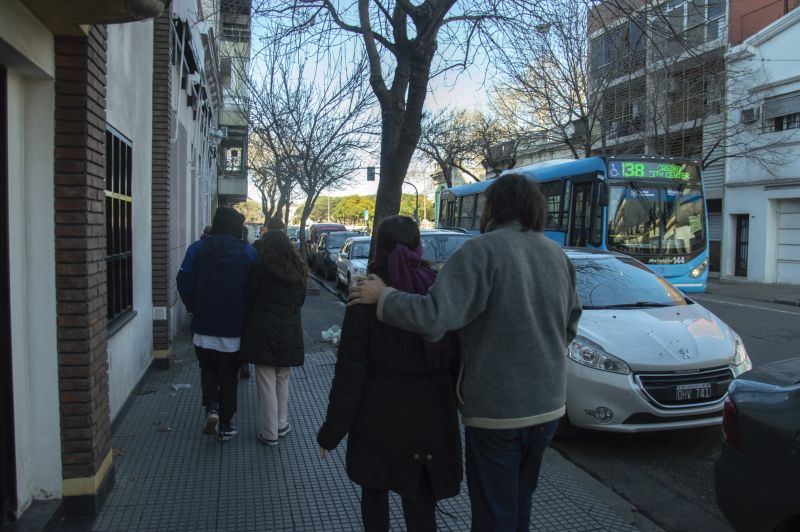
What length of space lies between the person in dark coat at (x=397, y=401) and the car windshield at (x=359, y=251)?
13.0 m

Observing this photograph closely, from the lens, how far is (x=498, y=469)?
257 centimetres

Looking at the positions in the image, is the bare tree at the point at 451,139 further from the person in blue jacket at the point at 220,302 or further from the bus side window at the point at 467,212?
the person in blue jacket at the point at 220,302

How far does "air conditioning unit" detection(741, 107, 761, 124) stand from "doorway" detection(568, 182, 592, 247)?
41.4 feet

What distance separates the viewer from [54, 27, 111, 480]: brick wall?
3457 millimetres

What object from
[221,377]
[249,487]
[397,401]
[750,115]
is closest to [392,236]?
[397,401]

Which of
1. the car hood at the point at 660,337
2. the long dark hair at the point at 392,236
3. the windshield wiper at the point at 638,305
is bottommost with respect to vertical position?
the car hood at the point at 660,337

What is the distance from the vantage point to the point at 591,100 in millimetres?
20359

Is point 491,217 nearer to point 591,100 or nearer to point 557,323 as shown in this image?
point 557,323

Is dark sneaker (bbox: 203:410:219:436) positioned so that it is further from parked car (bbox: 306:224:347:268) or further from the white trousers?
parked car (bbox: 306:224:347:268)

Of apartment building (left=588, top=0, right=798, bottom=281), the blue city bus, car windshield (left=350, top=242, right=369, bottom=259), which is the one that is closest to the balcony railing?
car windshield (left=350, top=242, right=369, bottom=259)

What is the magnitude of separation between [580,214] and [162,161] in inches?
349

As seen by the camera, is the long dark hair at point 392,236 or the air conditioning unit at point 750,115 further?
the air conditioning unit at point 750,115

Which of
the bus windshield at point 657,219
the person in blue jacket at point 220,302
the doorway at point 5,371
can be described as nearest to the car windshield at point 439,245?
the bus windshield at point 657,219

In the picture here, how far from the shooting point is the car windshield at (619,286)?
6.08 m
